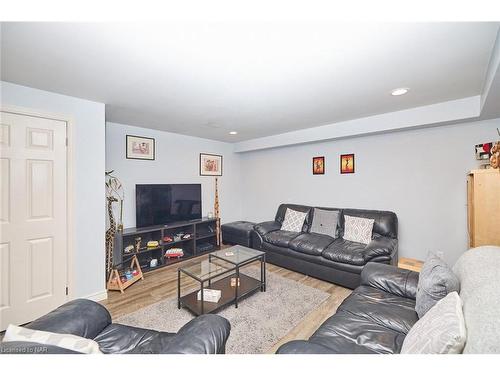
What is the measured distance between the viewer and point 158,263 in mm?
3436

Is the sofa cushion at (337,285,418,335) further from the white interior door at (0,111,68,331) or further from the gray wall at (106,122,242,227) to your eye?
the gray wall at (106,122,242,227)

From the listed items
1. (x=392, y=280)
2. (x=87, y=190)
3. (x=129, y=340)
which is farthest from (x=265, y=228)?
(x=129, y=340)

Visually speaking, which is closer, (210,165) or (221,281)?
(221,281)

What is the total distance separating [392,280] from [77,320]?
90.6 inches

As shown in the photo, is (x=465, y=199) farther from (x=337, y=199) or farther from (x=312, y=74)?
(x=312, y=74)

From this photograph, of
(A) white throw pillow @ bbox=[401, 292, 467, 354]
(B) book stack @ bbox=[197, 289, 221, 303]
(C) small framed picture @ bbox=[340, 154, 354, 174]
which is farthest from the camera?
(C) small framed picture @ bbox=[340, 154, 354, 174]

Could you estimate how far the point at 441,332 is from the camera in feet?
2.78

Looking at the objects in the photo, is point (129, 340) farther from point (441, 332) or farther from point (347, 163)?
point (347, 163)

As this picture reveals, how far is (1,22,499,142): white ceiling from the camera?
4.32ft

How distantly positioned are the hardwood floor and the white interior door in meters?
0.58

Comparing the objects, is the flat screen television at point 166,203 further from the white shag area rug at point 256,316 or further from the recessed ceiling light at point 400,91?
the recessed ceiling light at point 400,91

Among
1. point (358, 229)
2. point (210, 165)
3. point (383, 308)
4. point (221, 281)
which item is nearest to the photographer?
point (383, 308)

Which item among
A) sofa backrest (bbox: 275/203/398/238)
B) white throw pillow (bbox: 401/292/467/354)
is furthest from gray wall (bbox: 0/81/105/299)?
sofa backrest (bbox: 275/203/398/238)

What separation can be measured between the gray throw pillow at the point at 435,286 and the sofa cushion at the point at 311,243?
1.57 meters
